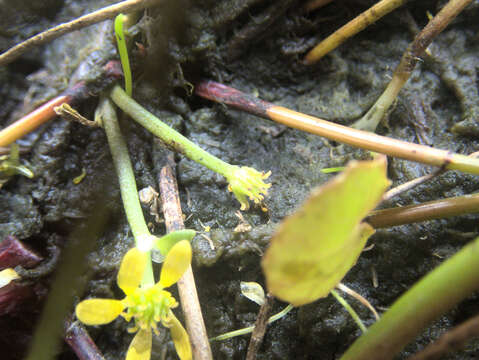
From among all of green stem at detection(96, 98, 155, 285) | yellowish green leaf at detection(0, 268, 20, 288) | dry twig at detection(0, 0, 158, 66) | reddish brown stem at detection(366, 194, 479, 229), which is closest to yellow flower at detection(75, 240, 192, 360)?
green stem at detection(96, 98, 155, 285)

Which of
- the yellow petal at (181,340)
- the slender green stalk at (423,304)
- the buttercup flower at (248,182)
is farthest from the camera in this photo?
the buttercup flower at (248,182)

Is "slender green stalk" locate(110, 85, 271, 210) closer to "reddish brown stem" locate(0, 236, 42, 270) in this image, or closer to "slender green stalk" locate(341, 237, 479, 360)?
"slender green stalk" locate(341, 237, 479, 360)

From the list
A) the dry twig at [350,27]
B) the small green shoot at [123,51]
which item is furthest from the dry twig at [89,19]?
the dry twig at [350,27]

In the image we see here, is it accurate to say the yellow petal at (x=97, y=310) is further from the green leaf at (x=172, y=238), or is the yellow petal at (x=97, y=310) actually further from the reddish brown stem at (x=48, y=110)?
the reddish brown stem at (x=48, y=110)

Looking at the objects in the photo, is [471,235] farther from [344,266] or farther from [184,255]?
[184,255]

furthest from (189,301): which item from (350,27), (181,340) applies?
(350,27)

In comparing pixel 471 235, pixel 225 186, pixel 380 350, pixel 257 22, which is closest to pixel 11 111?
pixel 225 186

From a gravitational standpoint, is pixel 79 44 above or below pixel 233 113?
above
